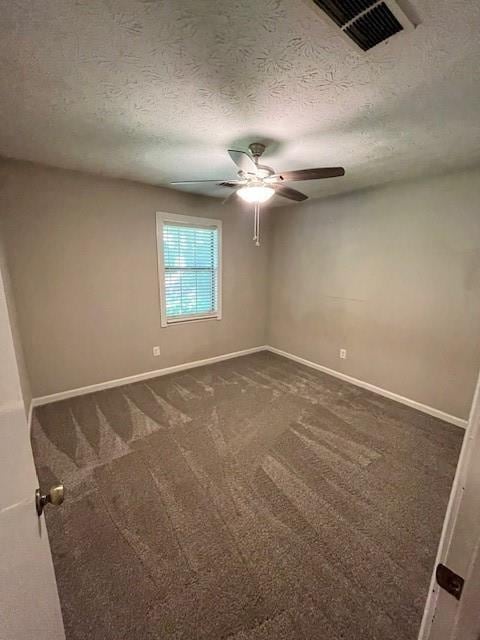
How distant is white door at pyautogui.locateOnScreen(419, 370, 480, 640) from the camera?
1.61ft

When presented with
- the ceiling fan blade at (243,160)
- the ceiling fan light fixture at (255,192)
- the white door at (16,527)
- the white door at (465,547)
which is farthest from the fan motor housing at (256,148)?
the white door at (465,547)

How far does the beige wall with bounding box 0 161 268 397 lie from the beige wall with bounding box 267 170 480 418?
4.63 feet

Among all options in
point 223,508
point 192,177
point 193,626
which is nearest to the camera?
point 193,626

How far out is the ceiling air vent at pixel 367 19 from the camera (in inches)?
34.6

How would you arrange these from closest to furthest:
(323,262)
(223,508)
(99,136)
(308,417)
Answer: (223,508), (99,136), (308,417), (323,262)

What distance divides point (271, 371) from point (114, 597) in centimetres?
274

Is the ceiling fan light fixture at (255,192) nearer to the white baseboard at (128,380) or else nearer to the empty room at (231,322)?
the empty room at (231,322)

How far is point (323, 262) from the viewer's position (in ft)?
11.7

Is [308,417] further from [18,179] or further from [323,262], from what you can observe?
[18,179]

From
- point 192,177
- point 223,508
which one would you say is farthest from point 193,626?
point 192,177

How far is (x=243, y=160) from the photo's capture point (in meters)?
1.83

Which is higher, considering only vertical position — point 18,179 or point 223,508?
point 18,179

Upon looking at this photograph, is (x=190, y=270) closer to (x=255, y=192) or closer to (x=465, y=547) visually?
(x=255, y=192)

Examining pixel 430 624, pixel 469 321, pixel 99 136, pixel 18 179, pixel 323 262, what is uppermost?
pixel 99 136
